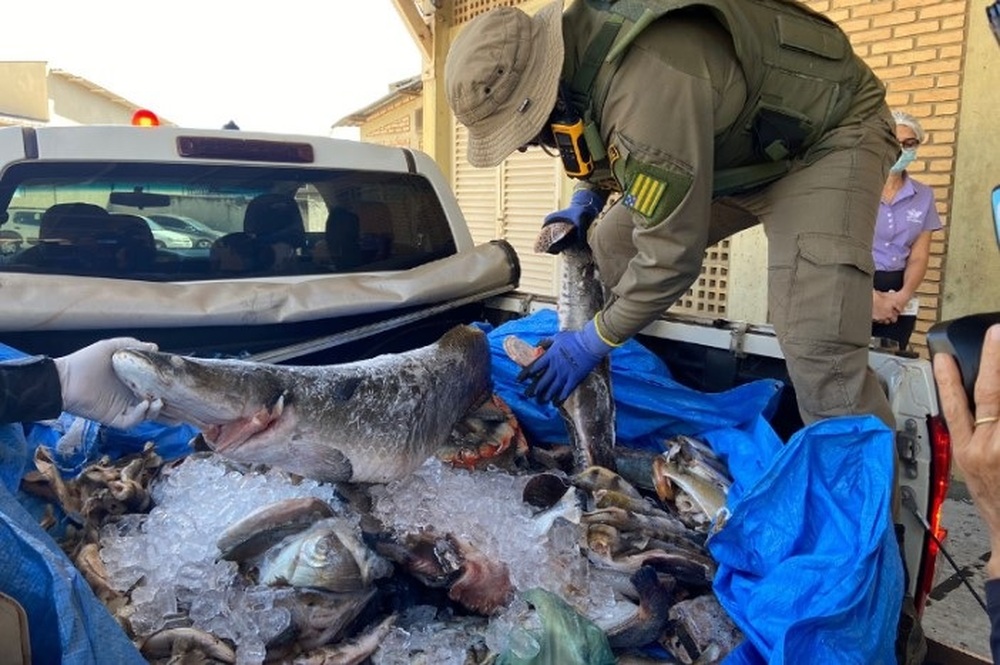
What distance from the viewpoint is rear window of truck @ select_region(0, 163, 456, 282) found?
2641 millimetres

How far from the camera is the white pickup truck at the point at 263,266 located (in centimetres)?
245

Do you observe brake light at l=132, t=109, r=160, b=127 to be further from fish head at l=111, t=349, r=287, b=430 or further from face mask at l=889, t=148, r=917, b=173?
face mask at l=889, t=148, r=917, b=173

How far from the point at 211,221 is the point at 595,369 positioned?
60.4 inches

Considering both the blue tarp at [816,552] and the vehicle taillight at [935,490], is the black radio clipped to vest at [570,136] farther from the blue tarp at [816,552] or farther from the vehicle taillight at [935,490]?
the vehicle taillight at [935,490]

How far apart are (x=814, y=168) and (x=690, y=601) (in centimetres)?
152

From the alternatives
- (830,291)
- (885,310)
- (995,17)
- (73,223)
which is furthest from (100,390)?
(885,310)

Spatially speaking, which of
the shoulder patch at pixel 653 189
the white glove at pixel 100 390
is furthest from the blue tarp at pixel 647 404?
the white glove at pixel 100 390

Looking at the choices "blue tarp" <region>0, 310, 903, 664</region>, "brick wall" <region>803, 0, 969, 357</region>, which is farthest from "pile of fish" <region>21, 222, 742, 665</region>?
"brick wall" <region>803, 0, 969, 357</region>

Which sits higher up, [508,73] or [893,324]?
[508,73]

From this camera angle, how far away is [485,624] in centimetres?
179

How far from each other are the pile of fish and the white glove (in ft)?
0.16

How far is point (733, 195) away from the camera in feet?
9.27

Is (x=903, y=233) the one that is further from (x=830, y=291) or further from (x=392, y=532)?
(x=392, y=532)

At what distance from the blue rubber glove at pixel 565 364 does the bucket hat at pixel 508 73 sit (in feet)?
2.01
